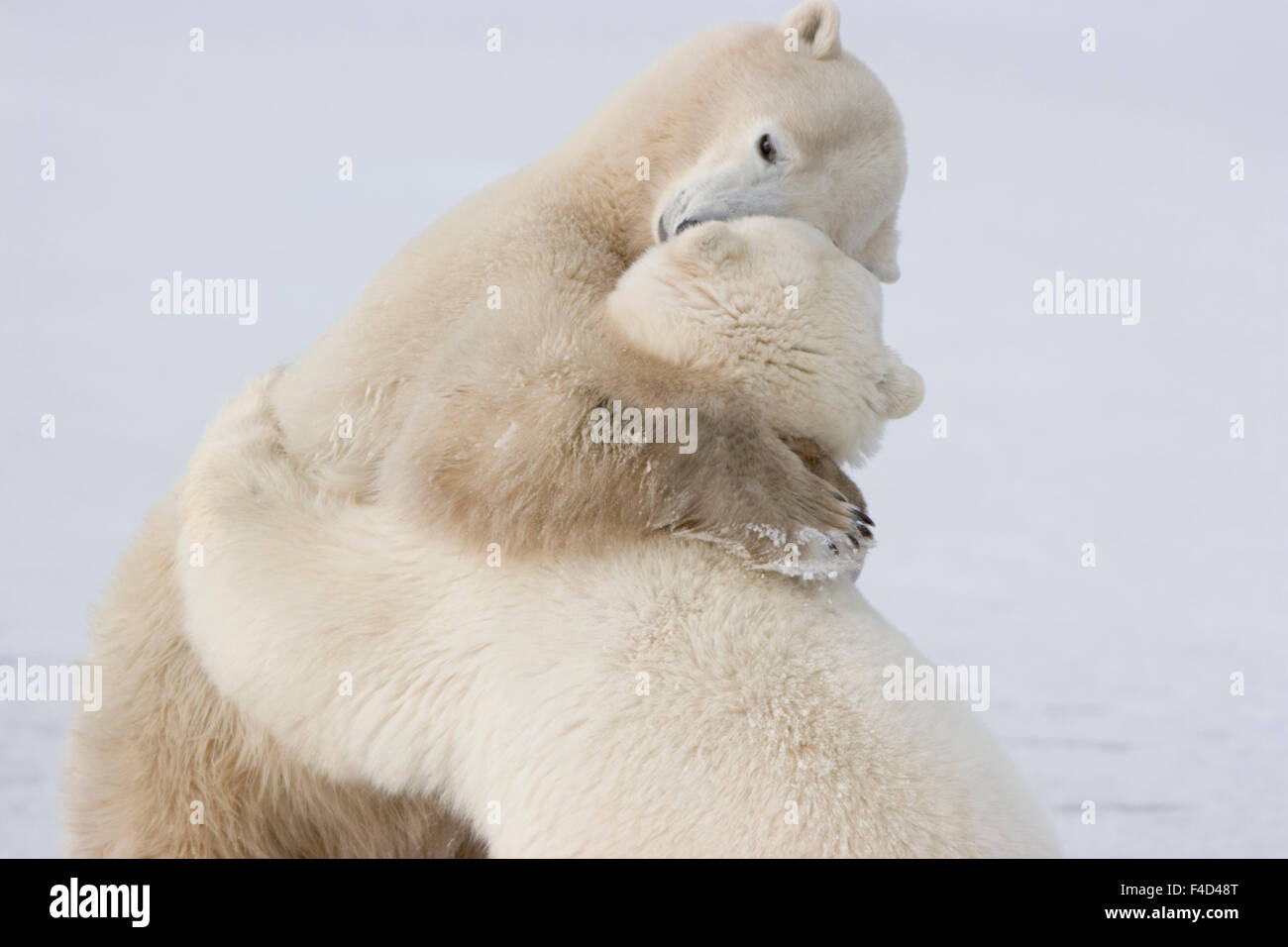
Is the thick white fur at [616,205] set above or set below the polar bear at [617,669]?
above

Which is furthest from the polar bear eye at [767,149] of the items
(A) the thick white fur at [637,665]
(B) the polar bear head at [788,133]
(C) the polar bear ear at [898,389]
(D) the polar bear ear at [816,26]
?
(C) the polar bear ear at [898,389]

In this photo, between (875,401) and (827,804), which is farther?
(875,401)

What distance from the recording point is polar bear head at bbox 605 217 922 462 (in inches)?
84.1

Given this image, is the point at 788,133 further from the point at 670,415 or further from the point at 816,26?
the point at 670,415

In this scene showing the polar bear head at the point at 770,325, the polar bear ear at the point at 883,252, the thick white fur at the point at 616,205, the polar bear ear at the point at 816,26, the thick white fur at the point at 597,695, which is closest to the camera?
the thick white fur at the point at 597,695

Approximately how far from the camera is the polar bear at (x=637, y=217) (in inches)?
87.5

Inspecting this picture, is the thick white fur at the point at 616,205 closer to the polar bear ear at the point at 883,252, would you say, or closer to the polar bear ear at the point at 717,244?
the polar bear ear at the point at 883,252

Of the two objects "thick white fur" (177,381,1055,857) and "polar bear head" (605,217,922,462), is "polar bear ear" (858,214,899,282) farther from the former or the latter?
"thick white fur" (177,381,1055,857)

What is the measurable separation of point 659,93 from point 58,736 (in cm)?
320

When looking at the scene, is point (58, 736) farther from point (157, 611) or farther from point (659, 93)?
point (659, 93)

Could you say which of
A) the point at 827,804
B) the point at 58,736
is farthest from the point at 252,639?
the point at 58,736

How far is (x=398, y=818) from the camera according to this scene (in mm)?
2156
